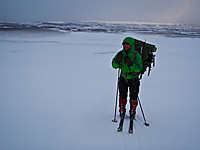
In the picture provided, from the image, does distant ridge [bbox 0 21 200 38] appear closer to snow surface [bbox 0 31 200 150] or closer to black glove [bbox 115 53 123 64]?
snow surface [bbox 0 31 200 150]

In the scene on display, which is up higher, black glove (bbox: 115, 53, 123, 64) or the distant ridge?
the distant ridge

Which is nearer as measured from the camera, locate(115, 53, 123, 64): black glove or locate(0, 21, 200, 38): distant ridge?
locate(115, 53, 123, 64): black glove

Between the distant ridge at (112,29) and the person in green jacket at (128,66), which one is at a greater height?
the distant ridge at (112,29)

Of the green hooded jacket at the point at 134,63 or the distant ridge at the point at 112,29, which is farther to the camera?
the distant ridge at the point at 112,29

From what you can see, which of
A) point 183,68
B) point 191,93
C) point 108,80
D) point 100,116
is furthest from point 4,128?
point 183,68

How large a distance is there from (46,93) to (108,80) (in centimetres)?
278

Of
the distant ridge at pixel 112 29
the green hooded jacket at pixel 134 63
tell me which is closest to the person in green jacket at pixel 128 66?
the green hooded jacket at pixel 134 63

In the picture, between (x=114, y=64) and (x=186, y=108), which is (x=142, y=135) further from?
(x=186, y=108)

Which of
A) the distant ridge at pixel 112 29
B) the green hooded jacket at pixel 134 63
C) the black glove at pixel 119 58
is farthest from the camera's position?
the distant ridge at pixel 112 29

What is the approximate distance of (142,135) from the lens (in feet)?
9.68

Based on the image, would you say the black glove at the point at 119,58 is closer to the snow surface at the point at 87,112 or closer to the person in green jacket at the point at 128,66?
the person in green jacket at the point at 128,66

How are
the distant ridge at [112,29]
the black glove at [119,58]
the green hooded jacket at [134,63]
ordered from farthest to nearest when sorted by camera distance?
the distant ridge at [112,29]
the black glove at [119,58]
the green hooded jacket at [134,63]

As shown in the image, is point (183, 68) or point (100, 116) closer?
point (100, 116)

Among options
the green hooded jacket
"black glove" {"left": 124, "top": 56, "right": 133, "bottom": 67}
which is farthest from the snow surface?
"black glove" {"left": 124, "top": 56, "right": 133, "bottom": 67}
